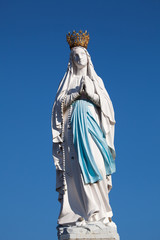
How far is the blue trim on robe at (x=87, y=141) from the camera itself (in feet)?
35.4

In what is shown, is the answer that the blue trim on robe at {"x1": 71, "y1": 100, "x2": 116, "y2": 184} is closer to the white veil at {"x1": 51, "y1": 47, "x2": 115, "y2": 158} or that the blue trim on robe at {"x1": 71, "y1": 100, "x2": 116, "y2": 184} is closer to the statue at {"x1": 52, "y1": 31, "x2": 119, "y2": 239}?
the statue at {"x1": 52, "y1": 31, "x2": 119, "y2": 239}

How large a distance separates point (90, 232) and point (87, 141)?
86.5 inches

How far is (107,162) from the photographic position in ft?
36.7

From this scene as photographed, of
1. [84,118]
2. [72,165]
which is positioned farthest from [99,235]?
[84,118]

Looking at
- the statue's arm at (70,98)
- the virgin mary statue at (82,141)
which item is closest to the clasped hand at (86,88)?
the virgin mary statue at (82,141)

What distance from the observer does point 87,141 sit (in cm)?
1102

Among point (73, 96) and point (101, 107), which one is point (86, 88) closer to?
point (73, 96)

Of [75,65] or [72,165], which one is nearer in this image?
[72,165]

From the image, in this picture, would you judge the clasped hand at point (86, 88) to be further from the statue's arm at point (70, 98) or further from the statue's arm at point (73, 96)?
the statue's arm at point (70, 98)

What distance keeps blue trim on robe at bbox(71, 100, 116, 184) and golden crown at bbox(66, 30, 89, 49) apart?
1695mm

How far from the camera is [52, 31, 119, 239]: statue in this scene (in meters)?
10.7

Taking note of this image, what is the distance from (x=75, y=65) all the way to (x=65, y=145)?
2.29 metres

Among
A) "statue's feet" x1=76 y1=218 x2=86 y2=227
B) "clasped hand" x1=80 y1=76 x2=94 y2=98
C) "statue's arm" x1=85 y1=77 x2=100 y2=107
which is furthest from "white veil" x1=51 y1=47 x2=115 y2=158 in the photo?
"statue's feet" x1=76 y1=218 x2=86 y2=227

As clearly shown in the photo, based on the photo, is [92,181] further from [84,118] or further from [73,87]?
[73,87]
